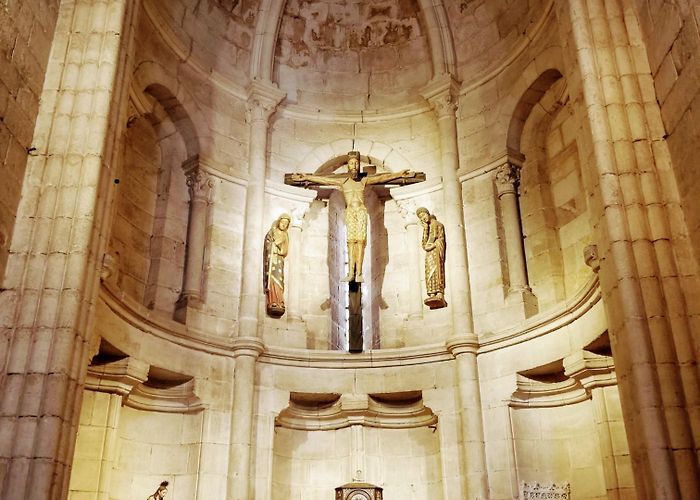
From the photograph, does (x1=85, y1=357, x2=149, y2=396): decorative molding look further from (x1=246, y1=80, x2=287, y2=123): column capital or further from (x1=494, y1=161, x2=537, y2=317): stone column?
(x1=494, y1=161, x2=537, y2=317): stone column

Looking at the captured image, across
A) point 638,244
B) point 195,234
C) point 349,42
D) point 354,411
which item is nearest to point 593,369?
point 638,244

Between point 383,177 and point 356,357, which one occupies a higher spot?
point 383,177

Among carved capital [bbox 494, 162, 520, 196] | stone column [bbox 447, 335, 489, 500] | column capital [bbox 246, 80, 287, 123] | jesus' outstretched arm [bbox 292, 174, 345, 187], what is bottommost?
stone column [bbox 447, 335, 489, 500]

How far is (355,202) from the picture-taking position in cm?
1235

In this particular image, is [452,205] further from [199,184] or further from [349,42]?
[349,42]

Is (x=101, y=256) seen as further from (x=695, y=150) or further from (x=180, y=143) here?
(x=695, y=150)

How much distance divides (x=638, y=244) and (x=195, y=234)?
674 centimetres

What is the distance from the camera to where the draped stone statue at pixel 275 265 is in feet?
38.7

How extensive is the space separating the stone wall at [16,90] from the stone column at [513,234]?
6804mm

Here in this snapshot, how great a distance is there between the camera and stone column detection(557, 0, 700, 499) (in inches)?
259

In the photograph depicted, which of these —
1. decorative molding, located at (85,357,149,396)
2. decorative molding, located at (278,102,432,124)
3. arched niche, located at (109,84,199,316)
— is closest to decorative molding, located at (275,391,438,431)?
arched niche, located at (109,84,199,316)

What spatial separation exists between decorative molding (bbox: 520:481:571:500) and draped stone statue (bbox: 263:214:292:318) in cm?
432

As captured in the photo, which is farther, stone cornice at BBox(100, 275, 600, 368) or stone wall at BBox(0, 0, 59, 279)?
stone cornice at BBox(100, 275, 600, 368)

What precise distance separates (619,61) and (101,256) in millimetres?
5779
